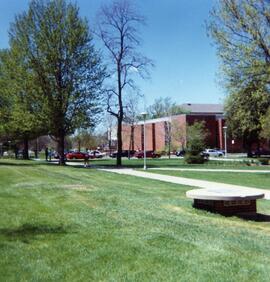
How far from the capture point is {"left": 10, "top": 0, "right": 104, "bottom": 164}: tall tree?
4025 cm

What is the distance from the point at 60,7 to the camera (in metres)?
40.5

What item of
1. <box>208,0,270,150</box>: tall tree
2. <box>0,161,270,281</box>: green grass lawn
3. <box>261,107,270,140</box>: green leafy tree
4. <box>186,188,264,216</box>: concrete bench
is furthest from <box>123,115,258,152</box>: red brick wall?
<box>0,161,270,281</box>: green grass lawn

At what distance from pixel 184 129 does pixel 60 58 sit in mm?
52922

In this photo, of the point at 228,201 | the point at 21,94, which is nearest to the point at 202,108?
the point at 21,94

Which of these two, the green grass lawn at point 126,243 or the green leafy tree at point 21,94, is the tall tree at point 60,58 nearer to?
the green leafy tree at point 21,94

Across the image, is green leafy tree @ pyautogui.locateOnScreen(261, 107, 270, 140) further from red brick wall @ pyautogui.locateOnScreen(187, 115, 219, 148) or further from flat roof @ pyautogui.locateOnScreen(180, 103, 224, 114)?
flat roof @ pyautogui.locateOnScreen(180, 103, 224, 114)

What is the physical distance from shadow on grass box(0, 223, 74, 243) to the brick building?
80.8 metres

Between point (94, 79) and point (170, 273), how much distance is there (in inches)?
1461

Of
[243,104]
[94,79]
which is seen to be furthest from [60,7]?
[243,104]

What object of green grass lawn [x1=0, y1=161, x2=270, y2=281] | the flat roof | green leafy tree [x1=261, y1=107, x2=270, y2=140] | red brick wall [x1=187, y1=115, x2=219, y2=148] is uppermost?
the flat roof

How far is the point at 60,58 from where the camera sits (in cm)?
4053

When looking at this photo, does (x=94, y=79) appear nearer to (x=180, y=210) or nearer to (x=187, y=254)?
(x=180, y=210)

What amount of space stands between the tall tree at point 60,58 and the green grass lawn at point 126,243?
1188 inches

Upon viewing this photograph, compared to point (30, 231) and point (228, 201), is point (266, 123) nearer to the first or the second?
point (228, 201)
